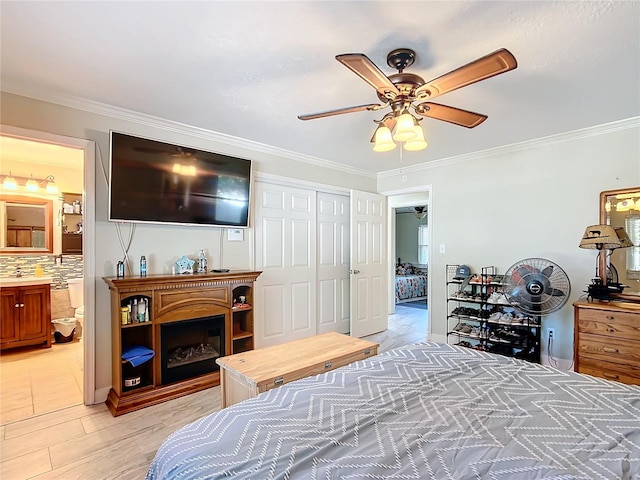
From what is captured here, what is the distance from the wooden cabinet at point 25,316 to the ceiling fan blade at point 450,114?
4.57 m

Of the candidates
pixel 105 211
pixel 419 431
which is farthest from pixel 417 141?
pixel 105 211

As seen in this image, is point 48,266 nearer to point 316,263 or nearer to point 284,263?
point 284,263

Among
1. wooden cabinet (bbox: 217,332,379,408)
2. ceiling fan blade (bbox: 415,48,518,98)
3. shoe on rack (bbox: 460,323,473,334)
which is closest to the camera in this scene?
ceiling fan blade (bbox: 415,48,518,98)

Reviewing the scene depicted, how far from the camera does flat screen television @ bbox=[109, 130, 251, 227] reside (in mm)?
2717

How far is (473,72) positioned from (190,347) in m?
3.07

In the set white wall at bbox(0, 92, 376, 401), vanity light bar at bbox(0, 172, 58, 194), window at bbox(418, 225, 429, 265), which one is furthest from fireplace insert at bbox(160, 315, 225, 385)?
window at bbox(418, 225, 429, 265)

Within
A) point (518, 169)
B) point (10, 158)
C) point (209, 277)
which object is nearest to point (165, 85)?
point (209, 277)

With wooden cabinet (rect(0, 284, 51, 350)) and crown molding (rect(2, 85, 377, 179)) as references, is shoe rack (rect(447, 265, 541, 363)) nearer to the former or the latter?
crown molding (rect(2, 85, 377, 179))

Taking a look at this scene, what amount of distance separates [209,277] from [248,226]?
2.67ft

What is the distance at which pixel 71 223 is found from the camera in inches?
181

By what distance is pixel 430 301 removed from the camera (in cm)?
435

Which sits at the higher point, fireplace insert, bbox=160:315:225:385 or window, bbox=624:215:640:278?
window, bbox=624:215:640:278

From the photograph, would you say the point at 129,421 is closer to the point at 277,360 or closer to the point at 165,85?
the point at 277,360

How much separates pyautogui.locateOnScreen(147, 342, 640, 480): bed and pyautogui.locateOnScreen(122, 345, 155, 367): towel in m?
1.72
